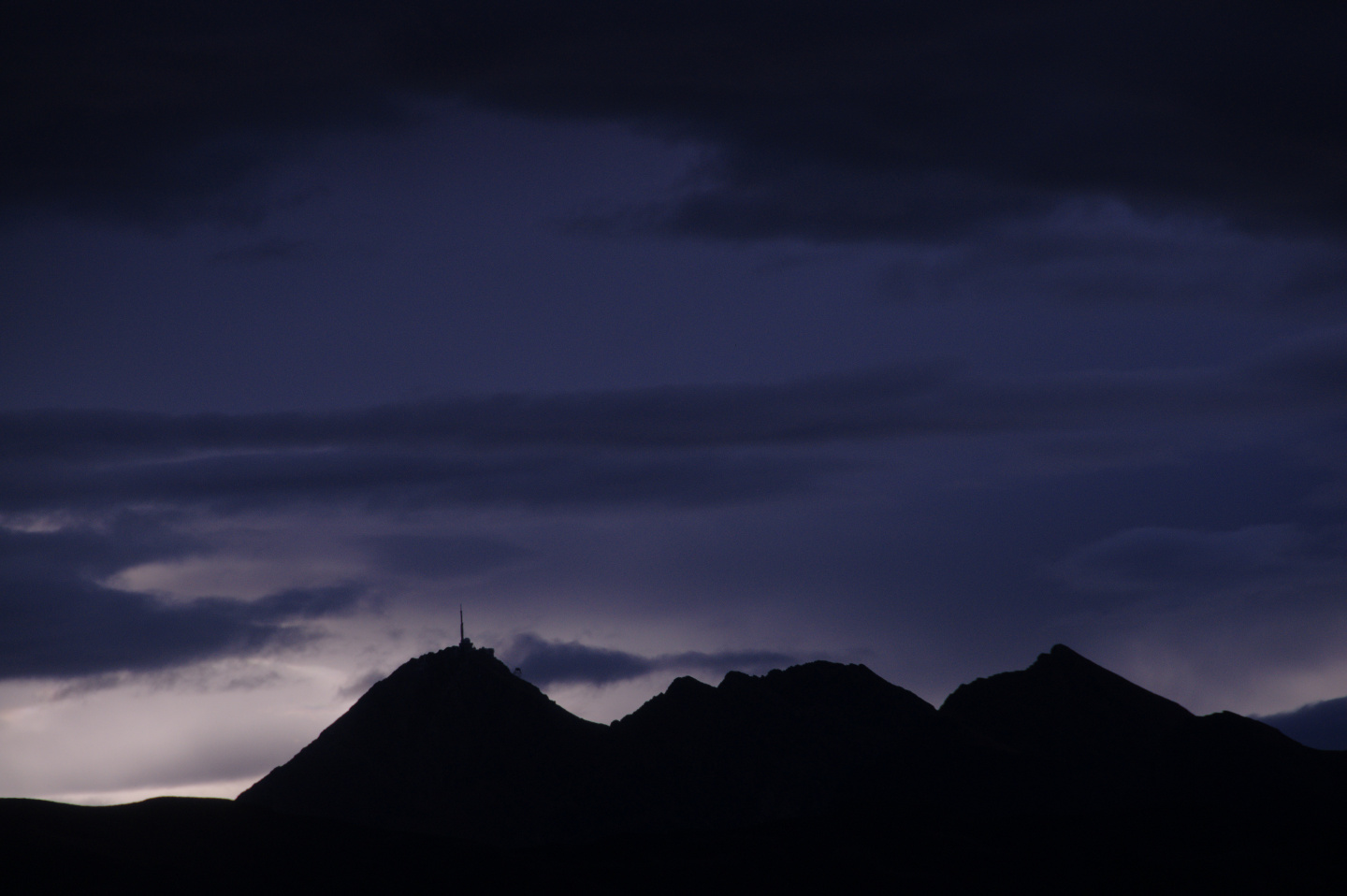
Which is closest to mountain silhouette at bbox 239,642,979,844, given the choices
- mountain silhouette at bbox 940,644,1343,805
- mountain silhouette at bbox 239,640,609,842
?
mountain silhouette at bbox 239,640,609,842

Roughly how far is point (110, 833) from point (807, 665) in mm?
68889

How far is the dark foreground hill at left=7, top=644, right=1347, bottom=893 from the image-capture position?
219 ft

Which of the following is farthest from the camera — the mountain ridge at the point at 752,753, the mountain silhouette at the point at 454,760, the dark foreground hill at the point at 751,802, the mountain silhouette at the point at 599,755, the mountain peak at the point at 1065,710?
the mountain silhouette at the point at 454,760

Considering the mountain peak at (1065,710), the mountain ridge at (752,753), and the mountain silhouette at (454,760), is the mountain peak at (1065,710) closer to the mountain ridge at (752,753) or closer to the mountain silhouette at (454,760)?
the mountain ridge at (752,753)

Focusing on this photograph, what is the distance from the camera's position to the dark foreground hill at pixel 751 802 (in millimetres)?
66750

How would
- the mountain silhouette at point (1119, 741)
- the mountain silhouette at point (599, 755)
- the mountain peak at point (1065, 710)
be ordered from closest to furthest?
the mountain silhouette at point (1119, 741), the mountain peak at point (1065, 710), the mountain silhouette at point (599, 755)

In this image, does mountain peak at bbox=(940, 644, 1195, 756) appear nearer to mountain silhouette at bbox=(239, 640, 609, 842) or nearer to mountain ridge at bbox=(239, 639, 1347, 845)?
mountain ridge at bbox=(239, 639, 1347, 845)

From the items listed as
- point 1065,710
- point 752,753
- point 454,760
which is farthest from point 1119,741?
point 454,760

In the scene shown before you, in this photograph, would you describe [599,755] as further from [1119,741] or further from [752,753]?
[1119,741]

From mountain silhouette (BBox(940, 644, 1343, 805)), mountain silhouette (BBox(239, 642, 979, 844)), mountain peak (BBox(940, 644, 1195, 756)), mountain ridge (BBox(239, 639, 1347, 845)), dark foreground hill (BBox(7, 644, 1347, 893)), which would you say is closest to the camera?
dark foreground hill (BBox(7, 644, 1347, 893))

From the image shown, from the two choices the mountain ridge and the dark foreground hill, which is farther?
the mountain ridge

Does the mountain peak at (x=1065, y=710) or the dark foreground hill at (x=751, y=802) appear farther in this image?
the mountain peak at (x=1065, y=710)

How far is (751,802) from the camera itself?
110 meters

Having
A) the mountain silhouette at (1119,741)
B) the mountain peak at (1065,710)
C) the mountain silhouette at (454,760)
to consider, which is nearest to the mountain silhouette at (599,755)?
the mountain silhouette at (454,760)
